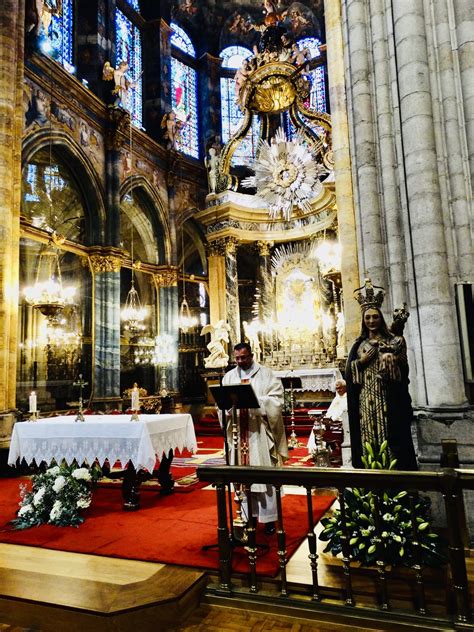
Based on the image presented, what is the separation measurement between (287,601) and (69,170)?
1221cm

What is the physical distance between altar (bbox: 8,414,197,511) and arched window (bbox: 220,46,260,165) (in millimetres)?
15486

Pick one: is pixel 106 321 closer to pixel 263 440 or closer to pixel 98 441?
pixel 98 441

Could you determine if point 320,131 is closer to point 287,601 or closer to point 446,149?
point 446,149

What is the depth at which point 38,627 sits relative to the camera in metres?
3.12

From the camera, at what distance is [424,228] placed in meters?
4.44

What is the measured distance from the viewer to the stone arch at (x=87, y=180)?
473 inches

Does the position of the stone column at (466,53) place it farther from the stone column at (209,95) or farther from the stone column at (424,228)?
the stone column at (209,95)

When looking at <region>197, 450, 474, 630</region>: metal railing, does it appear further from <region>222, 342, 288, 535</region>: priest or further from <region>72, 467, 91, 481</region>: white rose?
<region>72, 467, 91, 481</region>: white rose

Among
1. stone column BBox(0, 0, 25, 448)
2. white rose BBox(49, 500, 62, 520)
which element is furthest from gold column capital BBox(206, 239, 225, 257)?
white rose BBox(49, 500, 62, 520)

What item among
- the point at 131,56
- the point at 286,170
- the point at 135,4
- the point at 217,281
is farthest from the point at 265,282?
the point at 135,4

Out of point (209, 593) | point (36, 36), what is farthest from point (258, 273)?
point (209, 593)

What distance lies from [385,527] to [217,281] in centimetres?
1306

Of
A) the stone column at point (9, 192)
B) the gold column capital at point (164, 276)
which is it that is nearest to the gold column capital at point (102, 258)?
the gold column capital at point (164, 276)

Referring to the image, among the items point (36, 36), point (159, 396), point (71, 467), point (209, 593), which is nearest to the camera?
point (209, 593)
